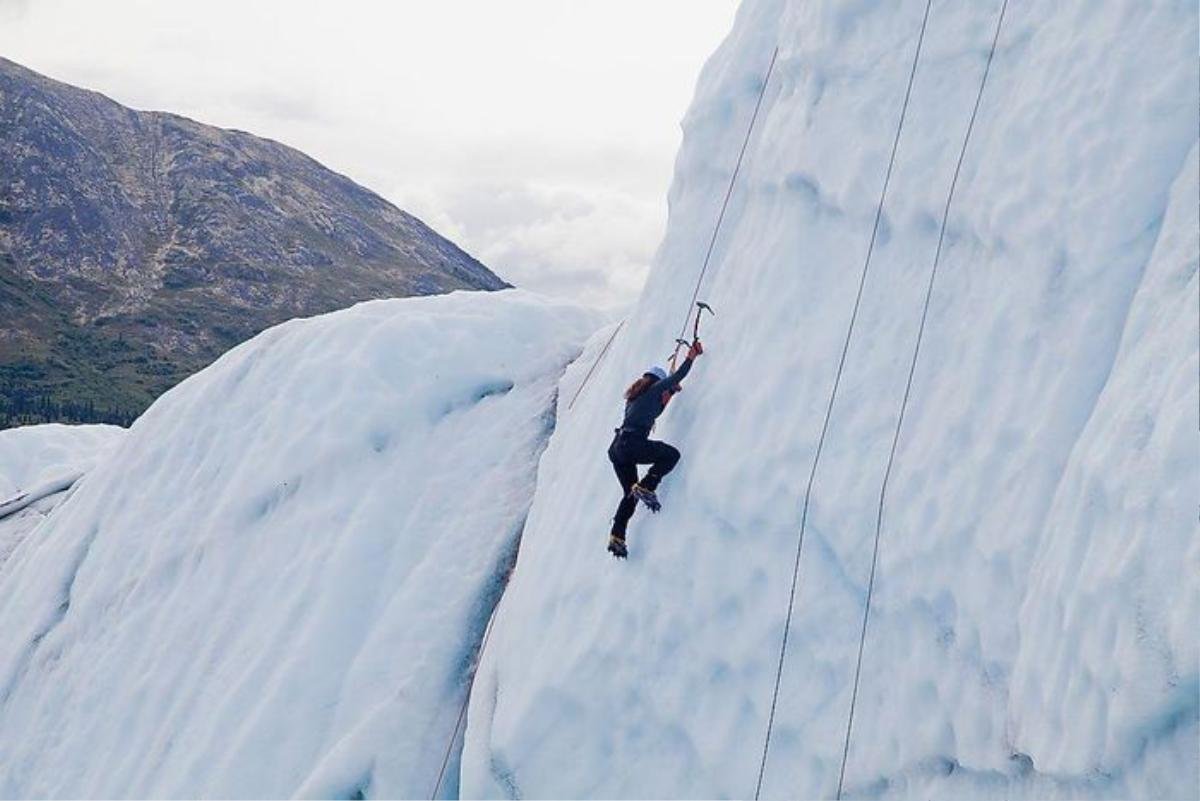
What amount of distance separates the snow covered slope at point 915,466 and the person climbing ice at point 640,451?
0.29 m

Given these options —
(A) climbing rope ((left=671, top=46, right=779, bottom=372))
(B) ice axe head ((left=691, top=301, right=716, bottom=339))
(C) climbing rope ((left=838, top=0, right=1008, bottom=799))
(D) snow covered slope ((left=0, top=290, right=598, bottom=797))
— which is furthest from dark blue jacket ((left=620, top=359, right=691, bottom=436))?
(D) snow covered slope ((left=0, top=290, right=598, bottom=797))

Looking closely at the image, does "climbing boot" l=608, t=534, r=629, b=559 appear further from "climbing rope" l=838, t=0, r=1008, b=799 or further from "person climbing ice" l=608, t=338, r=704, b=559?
"climbing rope" l=838, t=0, r=1008, b=799

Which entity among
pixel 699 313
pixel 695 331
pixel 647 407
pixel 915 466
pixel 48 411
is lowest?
pixel 915 466

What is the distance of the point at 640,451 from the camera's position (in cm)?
1018

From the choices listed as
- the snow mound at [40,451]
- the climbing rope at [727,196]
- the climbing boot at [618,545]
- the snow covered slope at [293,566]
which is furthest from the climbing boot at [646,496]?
the snow mound at [40,451]

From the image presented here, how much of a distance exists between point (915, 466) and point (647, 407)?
3.11 m

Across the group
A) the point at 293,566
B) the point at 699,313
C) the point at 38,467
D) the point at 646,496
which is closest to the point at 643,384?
the point at 646,496

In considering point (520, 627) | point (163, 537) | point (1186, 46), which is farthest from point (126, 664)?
point (1186, 46)

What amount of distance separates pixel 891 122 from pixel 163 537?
13.3 meters

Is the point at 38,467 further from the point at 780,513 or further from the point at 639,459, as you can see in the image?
the point at 780,513

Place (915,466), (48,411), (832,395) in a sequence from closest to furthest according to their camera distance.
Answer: (915,466), (832,395), (48,411)

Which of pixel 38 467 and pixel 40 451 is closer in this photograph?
pixel 38 467

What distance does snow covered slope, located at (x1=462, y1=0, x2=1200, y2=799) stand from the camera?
6.11 m

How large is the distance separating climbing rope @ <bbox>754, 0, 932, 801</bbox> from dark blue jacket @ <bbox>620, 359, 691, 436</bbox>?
175 centimetres
